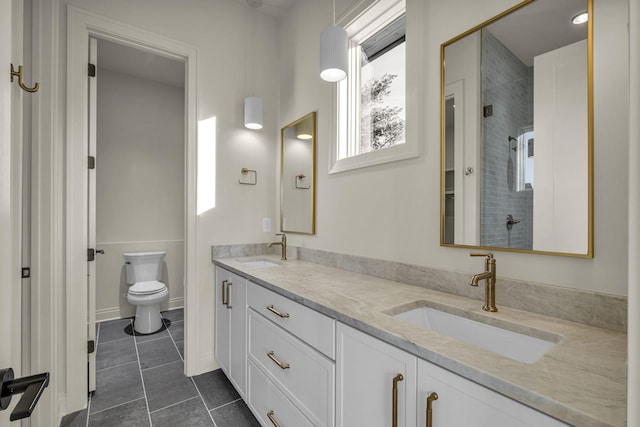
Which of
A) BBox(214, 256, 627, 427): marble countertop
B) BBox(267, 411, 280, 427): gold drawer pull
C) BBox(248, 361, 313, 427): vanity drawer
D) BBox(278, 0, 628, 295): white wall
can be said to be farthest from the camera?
BBox(267, 411, 280, 427): gold drawer pull

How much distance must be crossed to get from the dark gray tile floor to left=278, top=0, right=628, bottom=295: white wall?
114 cm

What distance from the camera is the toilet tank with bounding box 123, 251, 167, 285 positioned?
127 inches

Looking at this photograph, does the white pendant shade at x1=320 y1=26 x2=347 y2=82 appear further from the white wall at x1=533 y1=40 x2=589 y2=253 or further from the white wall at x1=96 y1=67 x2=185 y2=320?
the white wall at x1=96 y1=67 x2=185 y2=320

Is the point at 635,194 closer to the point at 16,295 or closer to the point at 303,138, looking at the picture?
the point at 16,295

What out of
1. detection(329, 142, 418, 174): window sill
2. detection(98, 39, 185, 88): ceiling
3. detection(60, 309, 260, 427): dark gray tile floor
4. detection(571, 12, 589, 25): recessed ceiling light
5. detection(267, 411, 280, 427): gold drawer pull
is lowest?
detection(60, 309, 260, 427): dark gray tile floor

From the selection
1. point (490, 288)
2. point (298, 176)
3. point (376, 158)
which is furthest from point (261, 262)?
point (490, 288)

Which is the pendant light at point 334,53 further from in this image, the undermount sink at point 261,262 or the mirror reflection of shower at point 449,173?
the undermount sink at point 261,262

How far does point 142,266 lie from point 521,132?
352 centimetres

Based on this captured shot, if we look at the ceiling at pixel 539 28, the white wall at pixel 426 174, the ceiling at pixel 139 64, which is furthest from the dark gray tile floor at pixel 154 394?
the ceiling at pixel 139 64

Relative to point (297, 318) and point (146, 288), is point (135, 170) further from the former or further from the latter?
point (297, 318)

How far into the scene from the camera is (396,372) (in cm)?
87

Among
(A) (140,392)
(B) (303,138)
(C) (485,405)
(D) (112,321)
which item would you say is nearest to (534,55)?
(C) (485,405)

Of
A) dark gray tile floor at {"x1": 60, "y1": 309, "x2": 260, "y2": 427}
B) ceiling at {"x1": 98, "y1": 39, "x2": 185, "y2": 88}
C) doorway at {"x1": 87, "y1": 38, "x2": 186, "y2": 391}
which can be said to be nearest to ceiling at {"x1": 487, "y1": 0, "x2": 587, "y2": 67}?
dark gray tile floor at {"x1": 60, "y1": 309, "x2": 260, "y2": 427}

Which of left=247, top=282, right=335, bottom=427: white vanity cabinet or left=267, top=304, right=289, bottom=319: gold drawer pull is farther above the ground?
left=267, top=304, right=289, bottom=319: gold drawer pull
